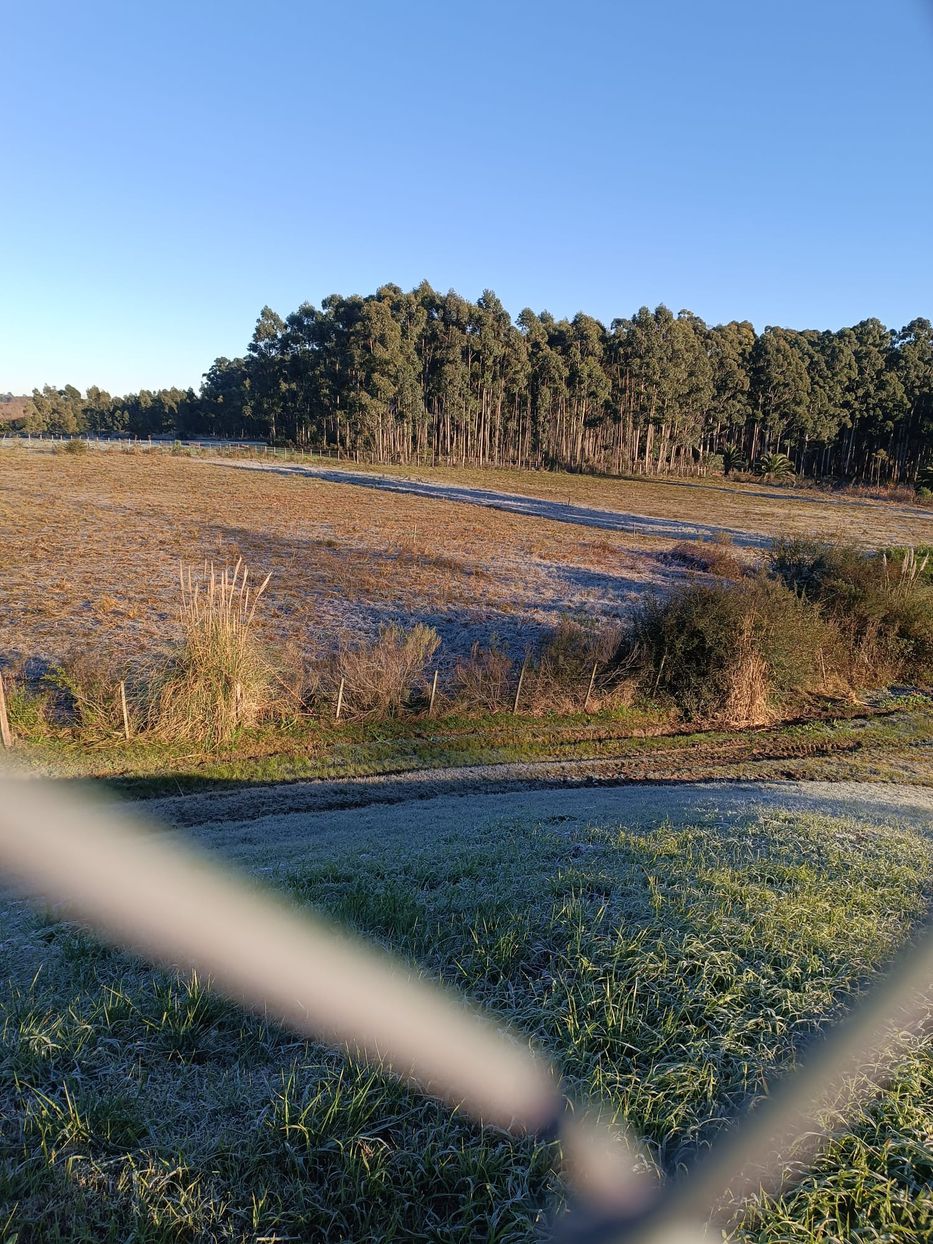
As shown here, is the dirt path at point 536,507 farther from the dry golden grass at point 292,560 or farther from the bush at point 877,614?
the bush at point 877,614

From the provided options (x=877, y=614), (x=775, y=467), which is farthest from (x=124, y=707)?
(x=775, y=467)

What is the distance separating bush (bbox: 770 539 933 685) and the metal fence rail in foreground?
1530 centimetres

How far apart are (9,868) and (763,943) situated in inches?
274

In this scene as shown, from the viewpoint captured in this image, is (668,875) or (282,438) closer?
(668,875)

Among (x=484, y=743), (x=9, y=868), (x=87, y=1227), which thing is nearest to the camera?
(x=87, y=1227)

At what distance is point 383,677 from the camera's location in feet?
44.9

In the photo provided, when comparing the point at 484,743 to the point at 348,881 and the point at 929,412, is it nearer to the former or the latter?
the point at 348,881

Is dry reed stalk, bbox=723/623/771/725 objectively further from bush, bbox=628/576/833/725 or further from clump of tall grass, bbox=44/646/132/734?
clump of tall grass, bbox=44/646/132/734

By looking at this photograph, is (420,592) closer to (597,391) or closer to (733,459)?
(597,391)

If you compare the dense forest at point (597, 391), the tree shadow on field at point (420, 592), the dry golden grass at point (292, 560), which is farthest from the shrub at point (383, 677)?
the dense forest at point (597, 391)

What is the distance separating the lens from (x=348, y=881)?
561 cm

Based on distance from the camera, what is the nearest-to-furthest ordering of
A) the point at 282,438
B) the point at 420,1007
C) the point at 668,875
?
the point at 420,1007, the point at 668,875, the point at 282,438

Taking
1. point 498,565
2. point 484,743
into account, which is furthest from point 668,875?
point 498,565

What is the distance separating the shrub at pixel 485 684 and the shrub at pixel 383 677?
32.3 inches
